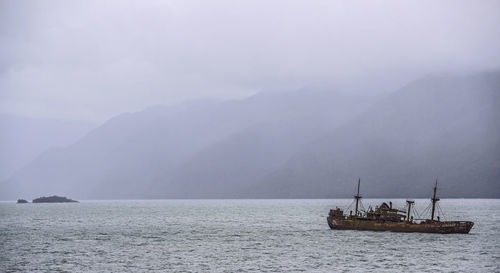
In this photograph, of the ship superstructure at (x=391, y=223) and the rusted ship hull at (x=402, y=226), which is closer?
the rusted ship hull at (x=402, y=226)

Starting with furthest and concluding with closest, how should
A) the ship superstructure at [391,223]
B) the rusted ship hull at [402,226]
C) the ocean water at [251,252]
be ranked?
the ship superstructure at [391,223] → the rusted ship hull at [402,226] → the ocean water at [251,252]

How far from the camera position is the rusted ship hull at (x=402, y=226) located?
12075cm

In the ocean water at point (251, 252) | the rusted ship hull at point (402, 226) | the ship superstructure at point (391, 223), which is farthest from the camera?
the ship superstructure at point (391, 223)

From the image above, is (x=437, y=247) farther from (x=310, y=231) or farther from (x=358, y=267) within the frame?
(x=310, y=231)

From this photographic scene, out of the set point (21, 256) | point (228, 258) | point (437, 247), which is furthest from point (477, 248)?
point (21, 256)

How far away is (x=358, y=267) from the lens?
7331 cm

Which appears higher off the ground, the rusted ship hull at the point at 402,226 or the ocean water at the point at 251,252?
the rusted ship hull at the point at 402,226

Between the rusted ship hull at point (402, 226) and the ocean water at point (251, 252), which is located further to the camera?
the rusted ship hull at point (402, 226)

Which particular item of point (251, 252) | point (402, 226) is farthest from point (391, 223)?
point (251, 252)

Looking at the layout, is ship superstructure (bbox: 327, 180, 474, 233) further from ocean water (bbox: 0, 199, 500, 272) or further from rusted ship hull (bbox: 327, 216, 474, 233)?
ocean water (bbox: 0, 199, 500, 272)

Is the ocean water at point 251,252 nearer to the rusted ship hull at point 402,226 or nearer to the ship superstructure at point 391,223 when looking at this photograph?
the rusted ship hull at point 402,226

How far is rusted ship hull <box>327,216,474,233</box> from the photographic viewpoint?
120750mm

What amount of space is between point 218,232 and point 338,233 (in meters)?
28.3

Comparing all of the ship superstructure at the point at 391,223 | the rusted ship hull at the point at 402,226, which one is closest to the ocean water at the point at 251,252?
the rusted ship hull at the point at 402,226
